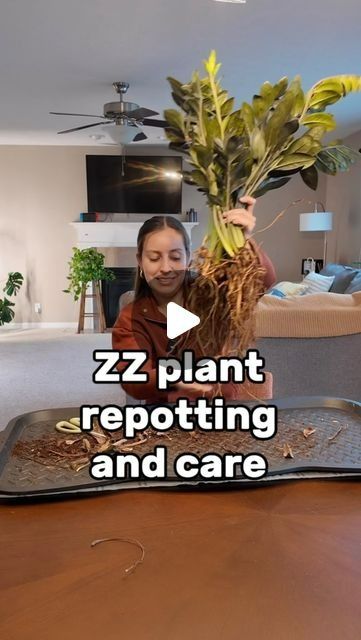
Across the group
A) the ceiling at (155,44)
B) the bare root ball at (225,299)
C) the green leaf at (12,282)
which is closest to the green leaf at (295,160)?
the bare root ball at (225,299)

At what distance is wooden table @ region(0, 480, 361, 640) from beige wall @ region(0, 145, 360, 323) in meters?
5.50

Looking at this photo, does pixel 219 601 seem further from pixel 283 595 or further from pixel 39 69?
pixel 39 69

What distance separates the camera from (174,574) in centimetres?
56

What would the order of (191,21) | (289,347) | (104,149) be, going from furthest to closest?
A: 1. (104,149)
2. (191,21)
3. (289,347)

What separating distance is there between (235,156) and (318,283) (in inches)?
178

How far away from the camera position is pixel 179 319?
0.83m

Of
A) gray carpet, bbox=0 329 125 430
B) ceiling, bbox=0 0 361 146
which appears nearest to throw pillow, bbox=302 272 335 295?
ceiling, bbox=0 0 361 146

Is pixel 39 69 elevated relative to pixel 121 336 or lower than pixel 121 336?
elevated

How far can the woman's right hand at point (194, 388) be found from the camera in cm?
86

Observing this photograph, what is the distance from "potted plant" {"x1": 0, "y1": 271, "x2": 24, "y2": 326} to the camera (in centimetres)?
585

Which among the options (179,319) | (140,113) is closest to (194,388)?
(179,319)

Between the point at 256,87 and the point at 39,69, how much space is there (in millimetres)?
1707

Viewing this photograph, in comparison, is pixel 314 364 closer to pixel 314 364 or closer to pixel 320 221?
pixel 314 364

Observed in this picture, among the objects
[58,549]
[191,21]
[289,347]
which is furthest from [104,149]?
[58,549]
